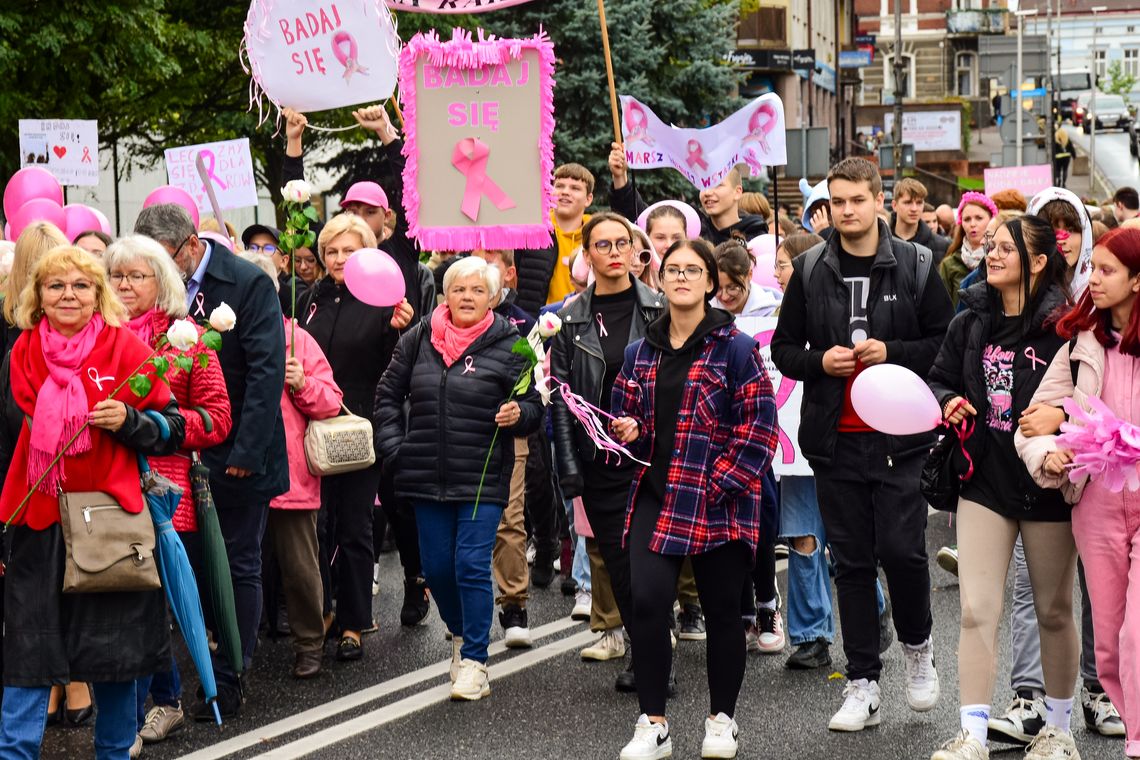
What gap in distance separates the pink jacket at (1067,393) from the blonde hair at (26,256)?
3475 millimetres

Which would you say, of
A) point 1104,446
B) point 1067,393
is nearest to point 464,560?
point 1067,393

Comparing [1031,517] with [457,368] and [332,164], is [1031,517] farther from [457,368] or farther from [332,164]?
[332,164]

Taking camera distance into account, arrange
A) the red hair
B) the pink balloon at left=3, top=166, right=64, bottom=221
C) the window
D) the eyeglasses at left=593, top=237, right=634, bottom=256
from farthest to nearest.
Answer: the window → the pink balloon at left=3, top=166, right=64, bottom=221 → the eyeglasses at left=593, top=237, right=634, bottom=256 → the red hair

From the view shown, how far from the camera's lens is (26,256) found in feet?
21.1

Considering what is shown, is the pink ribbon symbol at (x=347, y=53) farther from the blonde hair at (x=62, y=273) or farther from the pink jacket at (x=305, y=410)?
the blonde hair at (x=62, y=273)

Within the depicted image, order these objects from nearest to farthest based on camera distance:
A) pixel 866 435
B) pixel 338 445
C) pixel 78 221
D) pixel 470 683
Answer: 1. pixel 866 435
2. pixel 470 683
3. pixel 338 445
4. pixel 78 221

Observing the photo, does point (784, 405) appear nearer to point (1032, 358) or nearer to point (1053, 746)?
point (1032, 358)

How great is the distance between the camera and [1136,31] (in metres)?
151

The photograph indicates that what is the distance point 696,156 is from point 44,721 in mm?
7628

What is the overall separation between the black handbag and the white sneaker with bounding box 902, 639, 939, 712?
80cm

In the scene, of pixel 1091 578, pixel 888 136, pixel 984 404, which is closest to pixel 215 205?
pixel 984 404

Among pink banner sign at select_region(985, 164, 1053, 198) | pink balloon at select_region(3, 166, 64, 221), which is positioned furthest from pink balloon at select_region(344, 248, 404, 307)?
pink banner sign at select_region(985, 164, 1053, 198)

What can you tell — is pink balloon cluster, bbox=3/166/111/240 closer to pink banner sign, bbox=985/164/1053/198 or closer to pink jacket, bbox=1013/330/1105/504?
pink jacket, bbox=1013/330/1105/504

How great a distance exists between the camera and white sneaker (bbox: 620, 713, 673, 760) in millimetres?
6410
